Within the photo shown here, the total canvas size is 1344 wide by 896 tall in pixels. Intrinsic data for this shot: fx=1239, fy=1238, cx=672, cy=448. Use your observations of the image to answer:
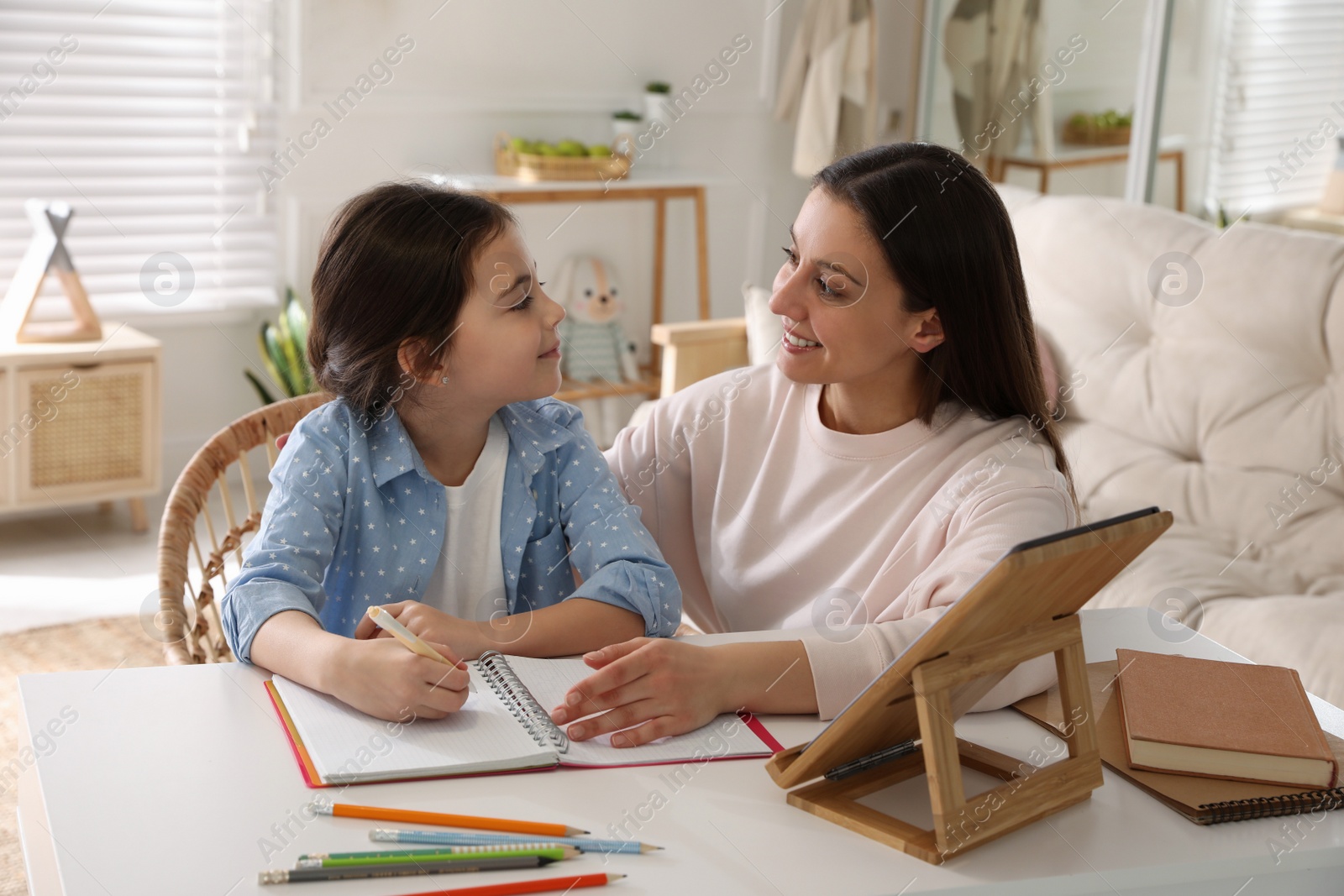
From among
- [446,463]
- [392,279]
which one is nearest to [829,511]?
[446,463]

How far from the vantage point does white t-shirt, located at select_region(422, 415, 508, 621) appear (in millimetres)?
1387

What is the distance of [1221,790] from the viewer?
3.22ft

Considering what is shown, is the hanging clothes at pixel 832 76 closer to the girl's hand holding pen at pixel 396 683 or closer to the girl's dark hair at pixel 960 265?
the girl's dark hair at pixel 960 265

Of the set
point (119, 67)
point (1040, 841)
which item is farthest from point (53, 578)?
point (1040, 841)

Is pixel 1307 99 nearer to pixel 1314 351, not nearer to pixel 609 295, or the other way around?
pixel 1314 351

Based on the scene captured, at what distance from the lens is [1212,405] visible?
248 centimetres

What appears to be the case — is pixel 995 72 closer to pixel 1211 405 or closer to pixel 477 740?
pixel 1211 405

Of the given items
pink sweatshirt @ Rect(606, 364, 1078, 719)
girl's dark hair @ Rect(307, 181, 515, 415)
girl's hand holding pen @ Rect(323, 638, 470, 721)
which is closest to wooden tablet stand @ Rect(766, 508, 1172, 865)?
pink sweatshirt @ Rect(606, 364, 1078, 719)

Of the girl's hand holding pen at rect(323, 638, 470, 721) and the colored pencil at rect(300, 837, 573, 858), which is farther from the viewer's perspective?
the girl's hand holding pen at rect(323, 638, 470, 721)

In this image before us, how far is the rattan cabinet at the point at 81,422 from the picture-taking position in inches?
124

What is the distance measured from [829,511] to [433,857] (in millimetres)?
785

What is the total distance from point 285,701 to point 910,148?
916 millimetres

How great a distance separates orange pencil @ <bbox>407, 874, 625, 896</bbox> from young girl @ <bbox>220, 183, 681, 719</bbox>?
40cm

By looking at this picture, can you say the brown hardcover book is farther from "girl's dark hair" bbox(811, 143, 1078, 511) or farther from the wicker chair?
the wicker chair
